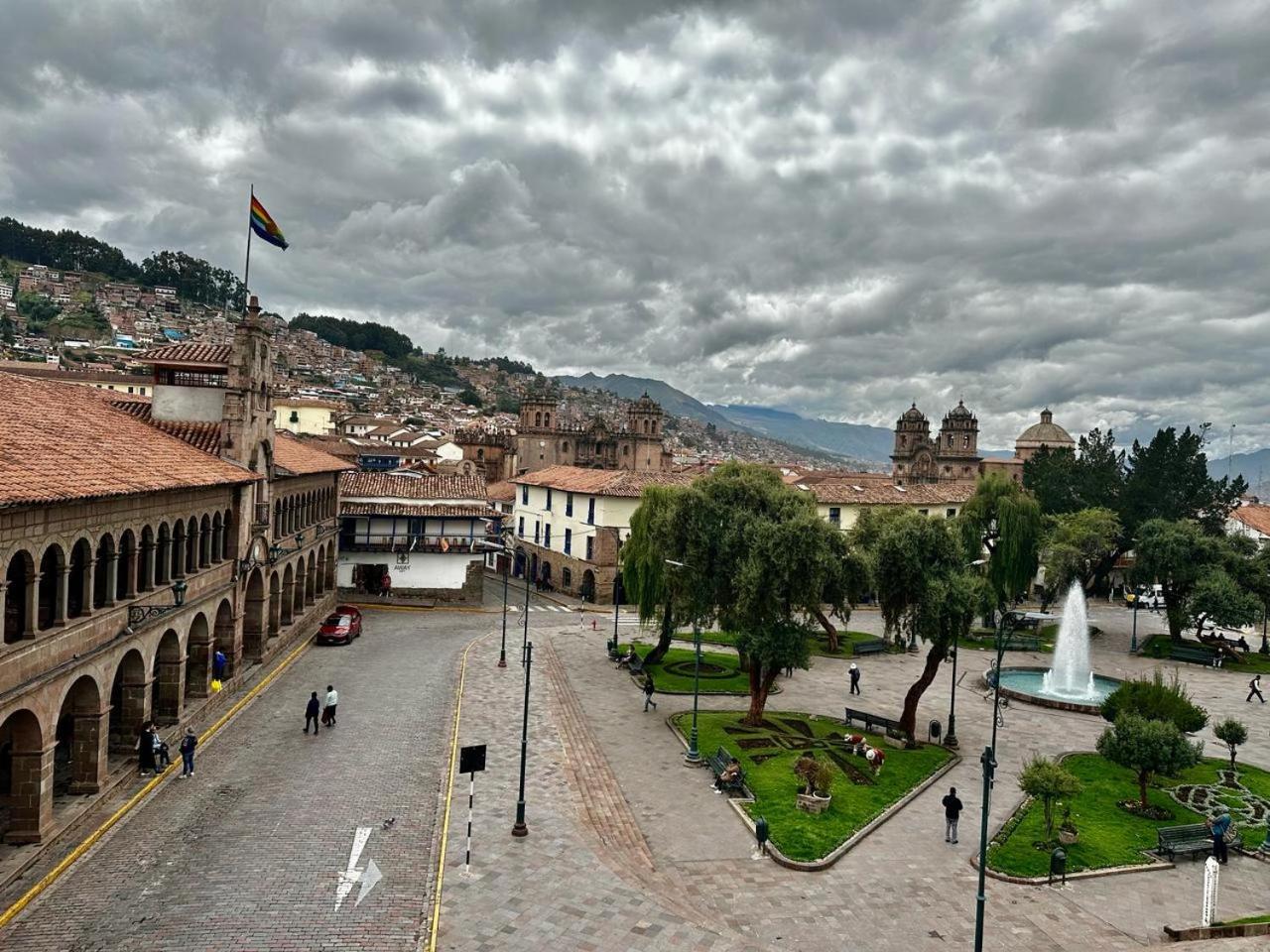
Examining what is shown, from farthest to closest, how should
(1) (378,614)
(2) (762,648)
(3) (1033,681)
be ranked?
(1) (378,614)
(3) (1033,681)
(2) (762,648)

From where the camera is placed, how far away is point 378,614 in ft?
155

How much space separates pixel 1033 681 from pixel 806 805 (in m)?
22.2

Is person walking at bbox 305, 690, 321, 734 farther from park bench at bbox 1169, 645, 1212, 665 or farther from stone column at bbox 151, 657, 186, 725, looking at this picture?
park bench at bbox 1169, 645, 1212, 665

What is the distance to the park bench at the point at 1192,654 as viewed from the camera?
4262cm

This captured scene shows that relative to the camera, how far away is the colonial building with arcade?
16062 mm

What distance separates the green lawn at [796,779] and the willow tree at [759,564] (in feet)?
5.04

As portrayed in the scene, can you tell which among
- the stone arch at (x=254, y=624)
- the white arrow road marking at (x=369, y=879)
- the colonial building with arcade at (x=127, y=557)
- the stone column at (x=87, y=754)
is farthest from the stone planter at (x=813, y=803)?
the stone arch at (x=254, y=624)

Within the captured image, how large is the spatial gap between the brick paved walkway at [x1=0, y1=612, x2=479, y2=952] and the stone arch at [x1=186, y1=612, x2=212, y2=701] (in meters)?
1.64

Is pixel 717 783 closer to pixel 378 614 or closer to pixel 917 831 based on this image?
pixel 917 831

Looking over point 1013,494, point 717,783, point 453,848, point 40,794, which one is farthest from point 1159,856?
point 1013,494

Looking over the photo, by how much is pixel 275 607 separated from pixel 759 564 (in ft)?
72.5

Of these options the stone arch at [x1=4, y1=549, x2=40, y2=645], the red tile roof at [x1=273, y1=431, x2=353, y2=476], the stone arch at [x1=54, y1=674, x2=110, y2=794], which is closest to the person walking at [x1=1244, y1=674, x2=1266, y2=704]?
the stone arch at [x1=54, y1=674, x2=110, y2=794]

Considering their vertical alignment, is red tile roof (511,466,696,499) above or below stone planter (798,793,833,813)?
above

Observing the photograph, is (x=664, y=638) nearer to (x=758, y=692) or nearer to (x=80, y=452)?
(x=758, y=692)
